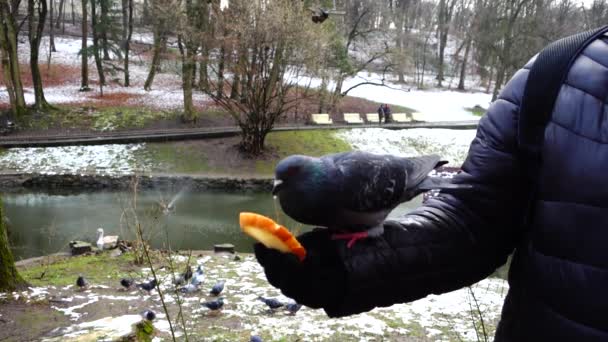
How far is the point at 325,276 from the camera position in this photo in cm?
127

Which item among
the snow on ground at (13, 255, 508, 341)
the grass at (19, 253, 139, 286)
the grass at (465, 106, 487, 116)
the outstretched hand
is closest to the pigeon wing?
the outstretched hand

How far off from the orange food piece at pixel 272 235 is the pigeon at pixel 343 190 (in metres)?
0.17

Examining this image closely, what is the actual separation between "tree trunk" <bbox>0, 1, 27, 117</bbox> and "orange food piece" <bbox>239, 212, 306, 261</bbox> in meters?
20.9

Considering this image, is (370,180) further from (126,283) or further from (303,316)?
(126,283)

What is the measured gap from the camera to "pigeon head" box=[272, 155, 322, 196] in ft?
5.21

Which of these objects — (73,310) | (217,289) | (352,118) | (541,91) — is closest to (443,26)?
(352,118)

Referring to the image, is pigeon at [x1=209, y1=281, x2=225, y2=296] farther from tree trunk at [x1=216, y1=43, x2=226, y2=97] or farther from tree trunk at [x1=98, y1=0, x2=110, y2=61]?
tree trunk at [x1=98, y1=0, x2=110, y2=61]

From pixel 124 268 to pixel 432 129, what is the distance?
19.6 metres

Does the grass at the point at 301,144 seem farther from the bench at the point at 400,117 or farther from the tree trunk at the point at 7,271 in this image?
the tree trunk at the point at 7,271

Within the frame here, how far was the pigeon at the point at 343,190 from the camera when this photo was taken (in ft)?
4.93

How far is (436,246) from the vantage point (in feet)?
4.41

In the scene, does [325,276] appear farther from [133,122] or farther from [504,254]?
[133,122]

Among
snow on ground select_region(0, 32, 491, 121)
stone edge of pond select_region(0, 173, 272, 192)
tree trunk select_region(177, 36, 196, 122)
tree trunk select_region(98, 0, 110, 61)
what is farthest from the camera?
tree trunk select_region(98, 0, 110, 61)

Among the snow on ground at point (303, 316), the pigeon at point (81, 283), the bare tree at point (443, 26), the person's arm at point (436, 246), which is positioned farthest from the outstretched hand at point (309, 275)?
the bare tree at point (443, 26)
